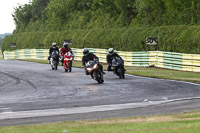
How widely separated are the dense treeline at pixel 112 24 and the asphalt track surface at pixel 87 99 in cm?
1250

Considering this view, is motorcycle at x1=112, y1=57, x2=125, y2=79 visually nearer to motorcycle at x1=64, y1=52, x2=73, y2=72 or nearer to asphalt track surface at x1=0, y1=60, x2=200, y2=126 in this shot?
asphalt track surface at x1=0, y1=60, x2=200, y2=126

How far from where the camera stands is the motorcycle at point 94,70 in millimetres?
22109

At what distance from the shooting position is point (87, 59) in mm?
23250

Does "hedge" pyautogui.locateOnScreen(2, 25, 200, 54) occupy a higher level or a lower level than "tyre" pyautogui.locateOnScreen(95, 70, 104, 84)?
higher

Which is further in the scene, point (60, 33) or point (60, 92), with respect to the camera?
point (60, 33)

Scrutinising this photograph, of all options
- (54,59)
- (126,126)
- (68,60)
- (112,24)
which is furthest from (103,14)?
(126,126)

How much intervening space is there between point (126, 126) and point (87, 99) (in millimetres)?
6382

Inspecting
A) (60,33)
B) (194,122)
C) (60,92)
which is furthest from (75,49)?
(194,122)

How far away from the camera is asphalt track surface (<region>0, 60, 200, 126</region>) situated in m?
12.6

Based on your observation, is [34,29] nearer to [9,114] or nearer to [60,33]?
[60,33]

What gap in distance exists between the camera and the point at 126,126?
9867mm

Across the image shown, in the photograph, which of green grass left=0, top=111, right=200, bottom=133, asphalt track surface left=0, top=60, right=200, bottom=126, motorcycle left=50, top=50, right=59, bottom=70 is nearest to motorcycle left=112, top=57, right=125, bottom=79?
asphalt track surface left=0, top=60, right=200, bottom=126

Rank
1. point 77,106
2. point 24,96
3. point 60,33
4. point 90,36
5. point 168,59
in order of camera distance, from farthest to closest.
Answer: point 60,33
point 90,36
point 168,59
point 24,96
point 77,106

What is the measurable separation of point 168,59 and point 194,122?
24.5 metres
